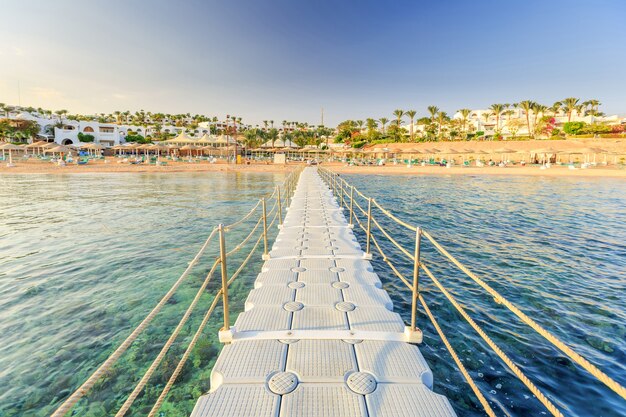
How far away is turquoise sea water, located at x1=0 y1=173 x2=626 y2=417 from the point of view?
345 cm

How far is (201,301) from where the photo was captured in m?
5.46

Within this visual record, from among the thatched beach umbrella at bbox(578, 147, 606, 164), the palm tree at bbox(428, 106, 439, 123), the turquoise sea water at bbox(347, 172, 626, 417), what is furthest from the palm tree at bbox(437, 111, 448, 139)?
the turquoise sea water at bbox(347, 172, 626, 417)

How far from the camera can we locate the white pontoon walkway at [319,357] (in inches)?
88.7

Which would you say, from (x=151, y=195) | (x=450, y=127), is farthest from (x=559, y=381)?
(x=450, y=127)

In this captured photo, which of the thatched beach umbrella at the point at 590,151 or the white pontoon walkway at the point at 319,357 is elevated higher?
the thatched beach umbrella at the point at 590,151

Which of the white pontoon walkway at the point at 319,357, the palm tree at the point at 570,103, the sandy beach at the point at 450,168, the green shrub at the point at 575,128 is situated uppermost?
the palm tree at the point at 570,103

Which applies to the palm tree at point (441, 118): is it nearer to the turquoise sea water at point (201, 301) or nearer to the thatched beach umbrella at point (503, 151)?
the thatched beach umbrella at point (503, 151)

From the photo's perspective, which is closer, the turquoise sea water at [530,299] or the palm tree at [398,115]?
the turquoise sea water at [530,299]

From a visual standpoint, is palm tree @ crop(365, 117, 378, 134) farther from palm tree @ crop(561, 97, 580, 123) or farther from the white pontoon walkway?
the white pontoon walkway

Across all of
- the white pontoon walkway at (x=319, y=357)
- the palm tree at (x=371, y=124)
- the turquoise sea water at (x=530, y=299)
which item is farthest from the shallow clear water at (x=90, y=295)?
the palm tree at (x=371, y=124)

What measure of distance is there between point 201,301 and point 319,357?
10.9 feet

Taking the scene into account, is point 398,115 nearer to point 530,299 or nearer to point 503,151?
point 503,151

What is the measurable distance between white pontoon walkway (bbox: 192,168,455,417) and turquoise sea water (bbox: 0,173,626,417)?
92 centimetres

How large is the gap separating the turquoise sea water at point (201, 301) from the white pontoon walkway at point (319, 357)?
0.92 meters
